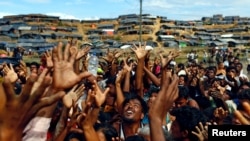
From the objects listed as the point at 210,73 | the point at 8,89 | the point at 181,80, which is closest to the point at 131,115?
the point at 8,89

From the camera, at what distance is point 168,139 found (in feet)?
14.1

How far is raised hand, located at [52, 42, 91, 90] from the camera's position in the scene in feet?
14.1

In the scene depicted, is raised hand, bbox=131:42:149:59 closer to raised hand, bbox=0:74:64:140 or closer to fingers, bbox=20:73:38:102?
raised hand, bbox=0:74:64:140

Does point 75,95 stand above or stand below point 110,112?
above

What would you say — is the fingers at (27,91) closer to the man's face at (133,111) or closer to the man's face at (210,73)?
the man's face at (133,111)

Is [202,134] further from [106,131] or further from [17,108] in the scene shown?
[17,108]

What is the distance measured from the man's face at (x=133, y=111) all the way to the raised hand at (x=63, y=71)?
907 mm

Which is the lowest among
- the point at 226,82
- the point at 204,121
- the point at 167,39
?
the point at 167,39

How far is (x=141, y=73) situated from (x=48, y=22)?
5227 centimetres

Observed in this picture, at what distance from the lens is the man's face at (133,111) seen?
16.8 ft

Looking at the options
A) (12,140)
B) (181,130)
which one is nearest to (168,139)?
(181,130)

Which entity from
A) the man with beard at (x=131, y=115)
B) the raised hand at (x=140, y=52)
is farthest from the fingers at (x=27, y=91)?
the raised hand at (x=140, y=52)

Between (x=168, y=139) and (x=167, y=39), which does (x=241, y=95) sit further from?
(x=167, y=39)

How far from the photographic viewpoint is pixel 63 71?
439 cm
